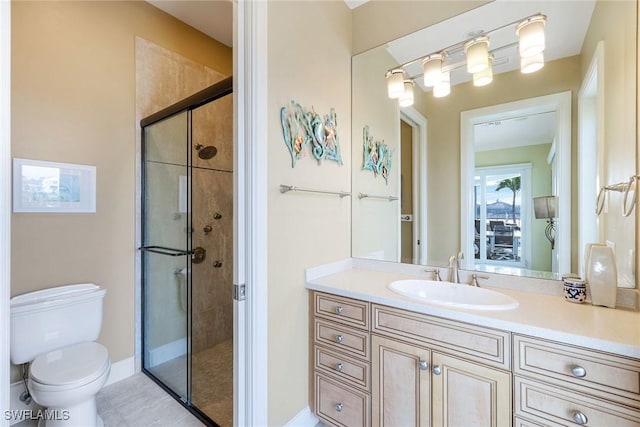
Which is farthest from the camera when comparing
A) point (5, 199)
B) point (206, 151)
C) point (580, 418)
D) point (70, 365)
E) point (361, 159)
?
point (206, 151)

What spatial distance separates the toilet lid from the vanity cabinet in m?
1.99

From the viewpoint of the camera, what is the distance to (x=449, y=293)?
1529mm

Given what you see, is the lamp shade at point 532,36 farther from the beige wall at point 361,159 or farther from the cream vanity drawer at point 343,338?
the cream vanity drawer at point 343,338

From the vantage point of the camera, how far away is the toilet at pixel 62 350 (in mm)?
1392

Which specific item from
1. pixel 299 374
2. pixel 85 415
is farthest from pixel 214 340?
pixel 299 374

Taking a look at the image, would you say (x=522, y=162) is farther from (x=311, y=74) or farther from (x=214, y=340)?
(x=214, y=340)

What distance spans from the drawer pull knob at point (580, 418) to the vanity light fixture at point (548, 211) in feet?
2.56

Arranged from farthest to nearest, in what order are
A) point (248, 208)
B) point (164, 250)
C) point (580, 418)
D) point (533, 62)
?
point (164, 250)
point (533, 62)
point (248, 208)
point (580, 418)

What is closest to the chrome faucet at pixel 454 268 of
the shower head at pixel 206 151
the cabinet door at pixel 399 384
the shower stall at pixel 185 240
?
the cabinet door at pixel 399 384

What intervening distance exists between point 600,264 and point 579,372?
1.70ft

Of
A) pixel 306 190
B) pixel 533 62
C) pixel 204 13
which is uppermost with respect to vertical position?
pixel 204 13

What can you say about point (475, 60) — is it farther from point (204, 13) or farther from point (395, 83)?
point (204, 13)

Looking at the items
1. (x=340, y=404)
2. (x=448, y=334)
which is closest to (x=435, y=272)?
(x=448, y=334)

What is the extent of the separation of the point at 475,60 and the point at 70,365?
109 inches
